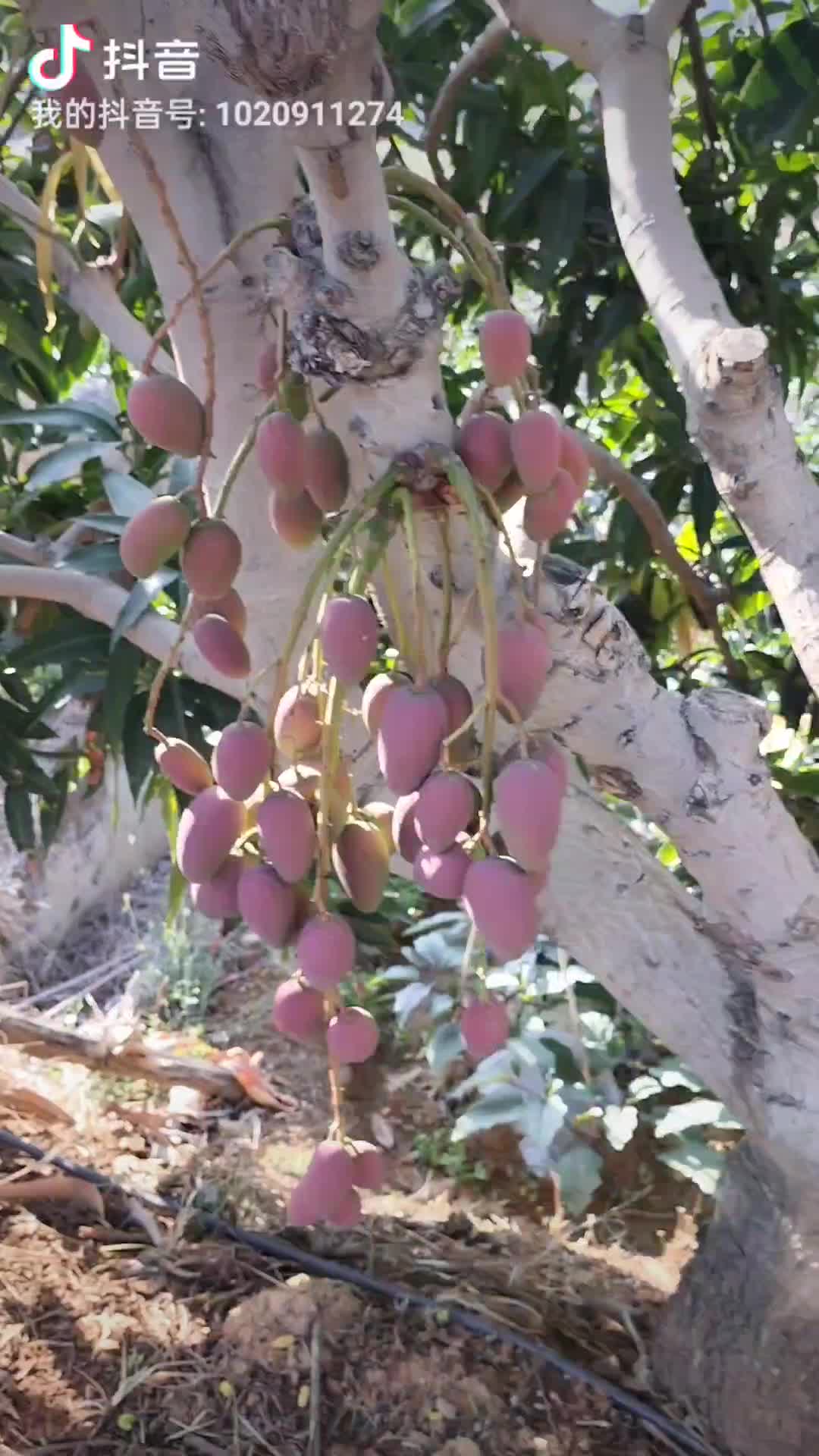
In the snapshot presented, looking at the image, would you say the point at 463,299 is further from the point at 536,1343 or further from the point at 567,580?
the point at 536,1343

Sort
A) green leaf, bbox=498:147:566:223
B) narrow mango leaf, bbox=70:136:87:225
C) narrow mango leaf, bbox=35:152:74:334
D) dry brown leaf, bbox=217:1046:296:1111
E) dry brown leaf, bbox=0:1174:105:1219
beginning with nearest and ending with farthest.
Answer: narrow mango leaf, bbox=35:152:74:334 → narrow mango leaf, bbox=70:136:87:225 → green leaf, bbox=498:147:566:223 → dry brown leaf, bbox=0:1174:105:1219 → dry brown leaf, bbox=217:1046:296:1111

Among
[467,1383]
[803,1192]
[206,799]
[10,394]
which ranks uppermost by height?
[10,394]

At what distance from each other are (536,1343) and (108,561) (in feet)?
2.13

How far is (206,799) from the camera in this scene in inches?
17.2

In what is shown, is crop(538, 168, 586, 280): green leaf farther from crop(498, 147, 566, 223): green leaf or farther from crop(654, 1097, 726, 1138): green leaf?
crop(654, 1097, 726, 1138): green leaf

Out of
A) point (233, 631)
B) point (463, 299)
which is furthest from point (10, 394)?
point (233, 631)

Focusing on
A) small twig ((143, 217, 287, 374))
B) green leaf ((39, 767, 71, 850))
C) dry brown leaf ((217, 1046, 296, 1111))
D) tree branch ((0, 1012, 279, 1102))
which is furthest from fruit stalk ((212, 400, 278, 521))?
dry brown leaf ((217, 1046, 296, 1111))

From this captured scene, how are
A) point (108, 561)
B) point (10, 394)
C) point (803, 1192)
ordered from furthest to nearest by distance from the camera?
point (10, 394) → point (108, 561) → point (803, 1192)

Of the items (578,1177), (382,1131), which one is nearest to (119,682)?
(578,1177)

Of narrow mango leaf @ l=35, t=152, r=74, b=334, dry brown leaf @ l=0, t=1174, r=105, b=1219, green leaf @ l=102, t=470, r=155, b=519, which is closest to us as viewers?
narrow mango leaf @ l=35, t=152, r=74, b=334

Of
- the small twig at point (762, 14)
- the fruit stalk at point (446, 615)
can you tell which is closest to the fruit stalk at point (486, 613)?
the fruit stalk at point (446, 615)

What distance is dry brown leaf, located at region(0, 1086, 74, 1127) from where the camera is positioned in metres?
1.15

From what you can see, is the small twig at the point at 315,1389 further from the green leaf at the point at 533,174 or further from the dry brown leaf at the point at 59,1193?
the green leaf at the point at 533,174

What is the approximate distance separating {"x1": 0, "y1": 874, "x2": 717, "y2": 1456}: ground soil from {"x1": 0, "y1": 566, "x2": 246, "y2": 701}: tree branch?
507 millimetres
